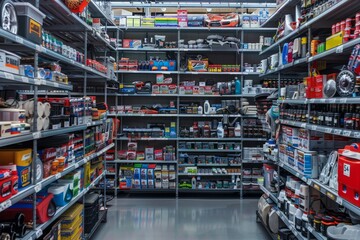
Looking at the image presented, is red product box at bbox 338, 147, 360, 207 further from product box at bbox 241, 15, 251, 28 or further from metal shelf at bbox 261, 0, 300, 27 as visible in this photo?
product box at bbox 241, 15, 251, 28

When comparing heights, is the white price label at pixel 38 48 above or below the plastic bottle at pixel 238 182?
above

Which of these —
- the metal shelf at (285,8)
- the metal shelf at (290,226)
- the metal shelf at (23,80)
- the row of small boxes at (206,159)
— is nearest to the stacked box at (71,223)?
the metal shelf at (23,80)

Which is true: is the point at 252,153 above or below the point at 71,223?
above

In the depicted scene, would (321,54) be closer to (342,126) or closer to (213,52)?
(342,126)

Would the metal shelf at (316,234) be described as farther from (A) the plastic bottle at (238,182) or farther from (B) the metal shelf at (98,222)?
(A) the plastic bottle at (238,182)

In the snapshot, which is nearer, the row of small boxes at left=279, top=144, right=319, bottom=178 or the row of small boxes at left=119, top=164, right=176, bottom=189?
the row of small boxes at left=279, top=144, right=319, bottom=178

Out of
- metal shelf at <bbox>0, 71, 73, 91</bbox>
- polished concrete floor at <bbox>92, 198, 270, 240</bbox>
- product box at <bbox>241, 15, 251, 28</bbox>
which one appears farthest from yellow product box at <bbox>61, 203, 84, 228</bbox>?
product box at <bbox>241, 15, 251, 28</bbox>

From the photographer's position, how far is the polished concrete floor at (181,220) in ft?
15.2

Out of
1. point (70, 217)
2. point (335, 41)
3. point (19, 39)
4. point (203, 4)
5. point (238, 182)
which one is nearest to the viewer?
point (19, 39)

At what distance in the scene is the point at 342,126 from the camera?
265 centimetres

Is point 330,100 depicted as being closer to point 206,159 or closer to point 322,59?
point 322,59

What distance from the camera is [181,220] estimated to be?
17.4 feet

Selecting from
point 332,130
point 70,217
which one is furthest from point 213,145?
point 332,130

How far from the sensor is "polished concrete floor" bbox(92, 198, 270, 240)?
4.63 m
